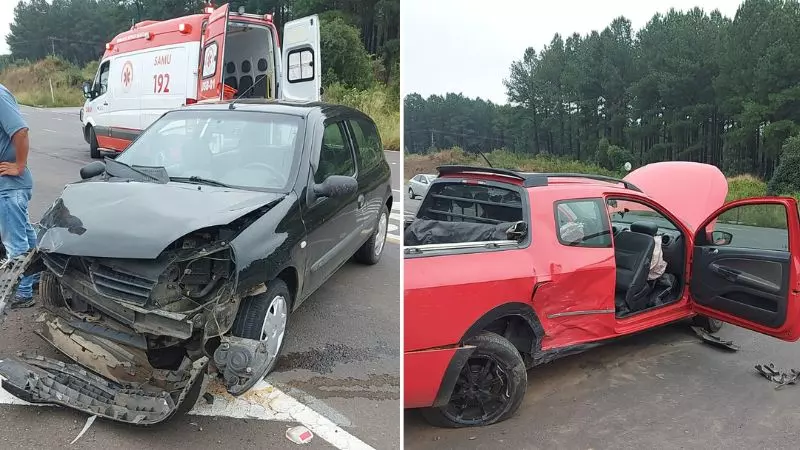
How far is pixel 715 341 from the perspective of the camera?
4027mm

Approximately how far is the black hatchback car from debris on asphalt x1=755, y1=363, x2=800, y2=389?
2955 mm

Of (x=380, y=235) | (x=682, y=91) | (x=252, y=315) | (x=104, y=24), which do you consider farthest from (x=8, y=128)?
(x=682, y=91)

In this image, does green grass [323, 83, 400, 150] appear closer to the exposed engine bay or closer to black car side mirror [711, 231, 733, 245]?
the exposed engine bay

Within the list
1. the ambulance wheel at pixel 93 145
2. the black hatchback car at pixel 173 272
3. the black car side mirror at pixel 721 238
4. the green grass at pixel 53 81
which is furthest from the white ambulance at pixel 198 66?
the black car side mirror at pixel 721 238

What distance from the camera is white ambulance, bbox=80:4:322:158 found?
25.6 feet

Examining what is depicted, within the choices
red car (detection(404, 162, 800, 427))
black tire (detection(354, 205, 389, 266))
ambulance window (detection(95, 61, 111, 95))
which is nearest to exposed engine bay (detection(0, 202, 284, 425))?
red car (detection(404, 162, 800, 427))

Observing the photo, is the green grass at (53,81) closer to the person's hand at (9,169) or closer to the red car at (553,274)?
the person's hand at (9,169)

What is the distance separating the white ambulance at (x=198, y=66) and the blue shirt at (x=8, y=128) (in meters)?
3.74

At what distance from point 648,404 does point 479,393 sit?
1138 mm

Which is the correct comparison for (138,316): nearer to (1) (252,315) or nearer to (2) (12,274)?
(1) (252,315)

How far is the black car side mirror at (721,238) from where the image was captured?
3906mm

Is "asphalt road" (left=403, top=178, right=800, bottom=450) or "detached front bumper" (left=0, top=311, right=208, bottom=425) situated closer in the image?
"detached front bumper" (left=0, top=311, right=208, bottom=425)

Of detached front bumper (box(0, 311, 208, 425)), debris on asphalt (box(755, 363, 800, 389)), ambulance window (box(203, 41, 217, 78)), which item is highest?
ambulance window (box(203, 41, 217, 78))

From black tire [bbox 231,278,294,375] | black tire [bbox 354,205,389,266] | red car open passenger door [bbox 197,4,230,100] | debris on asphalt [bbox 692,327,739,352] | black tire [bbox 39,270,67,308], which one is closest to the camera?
black tire [bbox 231,278,294,375]
